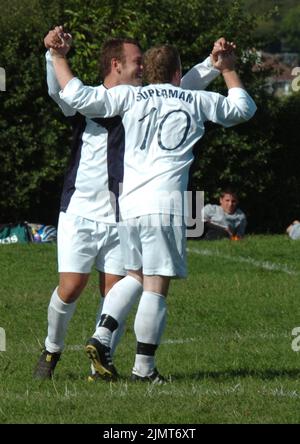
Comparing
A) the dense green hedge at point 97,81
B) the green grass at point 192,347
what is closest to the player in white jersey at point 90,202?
the green grass at point 192,347

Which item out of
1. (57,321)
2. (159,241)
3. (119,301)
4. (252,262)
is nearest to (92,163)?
(159,241)

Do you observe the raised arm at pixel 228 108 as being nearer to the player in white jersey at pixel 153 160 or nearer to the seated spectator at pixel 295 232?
the player in white jersey at pixel 153 160

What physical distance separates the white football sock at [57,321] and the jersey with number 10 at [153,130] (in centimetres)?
79

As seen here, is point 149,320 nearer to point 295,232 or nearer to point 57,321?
point 57,321

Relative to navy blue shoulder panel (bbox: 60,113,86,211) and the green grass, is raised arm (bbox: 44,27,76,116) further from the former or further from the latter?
the green grass

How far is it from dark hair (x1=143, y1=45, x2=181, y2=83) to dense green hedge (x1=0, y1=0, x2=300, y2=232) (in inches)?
456

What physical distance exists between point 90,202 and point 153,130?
71cm

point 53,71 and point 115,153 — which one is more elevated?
point 53,71

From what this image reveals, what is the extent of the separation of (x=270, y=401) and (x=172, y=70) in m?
2.11

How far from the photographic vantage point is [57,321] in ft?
27.8

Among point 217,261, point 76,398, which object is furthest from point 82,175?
point 217,261

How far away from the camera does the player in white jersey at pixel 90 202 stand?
832 cm
